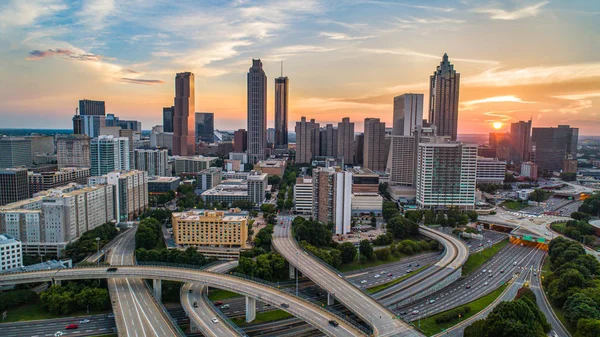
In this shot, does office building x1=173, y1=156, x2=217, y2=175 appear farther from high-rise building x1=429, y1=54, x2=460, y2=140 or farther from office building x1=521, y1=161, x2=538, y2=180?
office building x1=521, y1=161, x2=538, y2=180

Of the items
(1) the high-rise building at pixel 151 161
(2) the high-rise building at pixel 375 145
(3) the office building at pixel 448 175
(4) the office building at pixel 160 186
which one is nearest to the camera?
(3) the office building at pixel 448 175

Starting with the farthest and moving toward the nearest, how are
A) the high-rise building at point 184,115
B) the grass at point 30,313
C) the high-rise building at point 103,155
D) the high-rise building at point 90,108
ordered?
the high-rise building at point 90,108
the high-rise building at point 184,115
the high-rise building at point 103,155
the grass at point 30,313

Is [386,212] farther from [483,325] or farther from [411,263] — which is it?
[483,325]

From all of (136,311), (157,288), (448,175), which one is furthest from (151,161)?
(136,311)

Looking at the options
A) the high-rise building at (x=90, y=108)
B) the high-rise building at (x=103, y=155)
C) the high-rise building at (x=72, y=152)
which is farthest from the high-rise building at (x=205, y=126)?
the high-rise building at (x=103, y=155)

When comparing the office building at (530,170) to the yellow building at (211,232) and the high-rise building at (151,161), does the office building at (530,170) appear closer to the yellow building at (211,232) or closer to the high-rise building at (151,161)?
the yellow building at (211,232)

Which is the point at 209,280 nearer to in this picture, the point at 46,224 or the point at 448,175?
the point at 46,224

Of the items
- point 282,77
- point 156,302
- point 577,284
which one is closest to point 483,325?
point 577,284
